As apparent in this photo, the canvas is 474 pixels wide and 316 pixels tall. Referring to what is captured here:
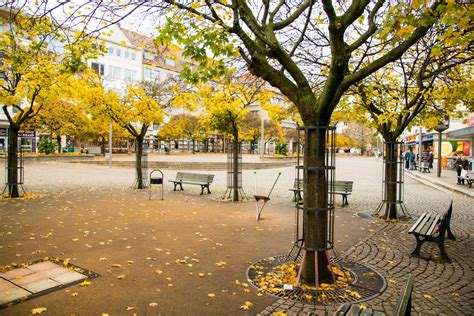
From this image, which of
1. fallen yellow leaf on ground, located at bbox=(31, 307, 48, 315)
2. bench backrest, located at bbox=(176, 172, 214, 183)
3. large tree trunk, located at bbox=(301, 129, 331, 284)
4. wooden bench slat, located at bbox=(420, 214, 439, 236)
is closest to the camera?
fallen yellow leaf on ground, located at bbox=(31, 307, 48, 315)

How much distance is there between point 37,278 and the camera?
16.2ft

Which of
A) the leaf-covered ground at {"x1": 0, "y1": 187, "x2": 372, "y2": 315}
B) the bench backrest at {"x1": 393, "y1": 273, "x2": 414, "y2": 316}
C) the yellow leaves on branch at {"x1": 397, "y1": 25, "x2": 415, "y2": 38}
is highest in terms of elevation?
the yellow leaves on branch at {"x1": 397, "y1": 25, "x2": 415, "y2": 38}

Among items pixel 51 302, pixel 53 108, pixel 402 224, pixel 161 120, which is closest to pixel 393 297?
pixel 51 302

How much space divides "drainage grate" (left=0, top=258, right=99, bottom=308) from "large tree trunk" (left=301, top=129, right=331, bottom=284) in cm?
315

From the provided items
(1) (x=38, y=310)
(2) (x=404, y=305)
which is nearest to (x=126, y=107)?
(1) (x=38, y=310)

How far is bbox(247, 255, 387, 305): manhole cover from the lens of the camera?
4473mm

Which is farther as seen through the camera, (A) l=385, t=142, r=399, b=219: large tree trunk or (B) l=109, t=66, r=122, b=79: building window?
(B) l=109, t=66, r=122, b=79: building window

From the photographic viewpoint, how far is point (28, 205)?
428 inches

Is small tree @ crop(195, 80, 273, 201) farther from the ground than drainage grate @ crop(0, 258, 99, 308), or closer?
farther from the ground

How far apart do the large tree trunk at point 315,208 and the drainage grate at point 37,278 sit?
3.15 meters

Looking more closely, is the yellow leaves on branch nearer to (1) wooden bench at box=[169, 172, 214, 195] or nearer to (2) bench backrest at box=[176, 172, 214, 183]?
(1) wooden bench at box=[169, 172, 214, 195]

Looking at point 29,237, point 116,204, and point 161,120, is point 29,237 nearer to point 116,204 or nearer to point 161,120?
point 116,204

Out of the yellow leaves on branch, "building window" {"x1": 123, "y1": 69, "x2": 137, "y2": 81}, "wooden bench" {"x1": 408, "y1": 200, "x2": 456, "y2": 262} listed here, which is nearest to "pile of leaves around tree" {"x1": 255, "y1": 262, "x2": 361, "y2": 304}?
"wooden bench" {"x1": 408, "y1": 200, "x2": 456, "y2": 262}

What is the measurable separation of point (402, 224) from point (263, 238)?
404cm
